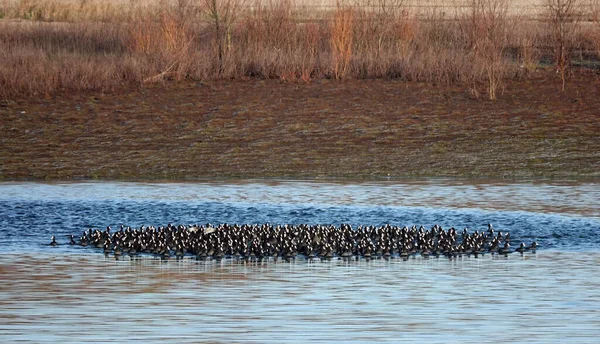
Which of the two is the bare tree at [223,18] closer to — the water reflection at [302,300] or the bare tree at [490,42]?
the bare tree at [490,42]

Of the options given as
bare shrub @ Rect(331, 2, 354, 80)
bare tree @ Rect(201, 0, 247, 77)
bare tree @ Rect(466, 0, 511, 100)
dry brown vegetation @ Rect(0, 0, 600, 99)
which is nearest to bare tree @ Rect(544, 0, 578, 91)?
dry brown vegetation @ Rect(0, 0, 600, 99)

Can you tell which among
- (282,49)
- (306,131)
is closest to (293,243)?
(306,131)

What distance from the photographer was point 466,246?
43.8ft

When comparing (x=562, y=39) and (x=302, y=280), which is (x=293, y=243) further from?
(x=562, y=39)

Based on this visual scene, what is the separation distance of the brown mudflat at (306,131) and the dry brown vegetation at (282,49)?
811 millimetres

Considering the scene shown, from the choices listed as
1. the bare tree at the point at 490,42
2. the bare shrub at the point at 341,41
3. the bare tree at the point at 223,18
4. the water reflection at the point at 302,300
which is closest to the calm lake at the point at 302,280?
the water reflection at the point at 302,300

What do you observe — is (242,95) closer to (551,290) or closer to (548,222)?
(548,222)

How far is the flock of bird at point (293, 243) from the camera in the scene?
1316 cm

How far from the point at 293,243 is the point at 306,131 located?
36.3 feet

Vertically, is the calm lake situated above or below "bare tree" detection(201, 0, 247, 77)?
below

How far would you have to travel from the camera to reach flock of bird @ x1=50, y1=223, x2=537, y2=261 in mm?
13164

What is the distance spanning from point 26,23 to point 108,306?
31.4 meters

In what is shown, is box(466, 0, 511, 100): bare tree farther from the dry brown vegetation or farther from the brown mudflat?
the brown mudflat

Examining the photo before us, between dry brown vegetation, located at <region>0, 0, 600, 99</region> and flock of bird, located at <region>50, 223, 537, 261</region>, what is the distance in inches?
546
